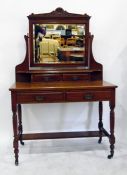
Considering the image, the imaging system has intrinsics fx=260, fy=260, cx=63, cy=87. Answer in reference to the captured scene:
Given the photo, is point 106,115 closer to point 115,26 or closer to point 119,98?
point 119,98

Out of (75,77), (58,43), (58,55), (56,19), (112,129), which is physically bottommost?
(112,129)

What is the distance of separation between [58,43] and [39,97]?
717 millimetres

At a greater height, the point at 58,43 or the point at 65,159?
the point at 58,43

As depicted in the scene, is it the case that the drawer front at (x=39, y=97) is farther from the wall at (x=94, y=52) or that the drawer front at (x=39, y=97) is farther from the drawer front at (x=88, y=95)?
the wall at (x=94, y=52)

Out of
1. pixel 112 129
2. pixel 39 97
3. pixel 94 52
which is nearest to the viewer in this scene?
pixel 39 97

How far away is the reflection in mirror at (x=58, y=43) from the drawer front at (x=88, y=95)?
1.80ft

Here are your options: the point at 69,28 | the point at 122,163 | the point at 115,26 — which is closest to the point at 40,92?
the point at 69,28

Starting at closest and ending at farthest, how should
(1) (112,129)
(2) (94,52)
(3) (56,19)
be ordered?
(1) (112,129), (3) (56,19), (2) (94,52)

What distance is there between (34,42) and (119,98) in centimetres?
117

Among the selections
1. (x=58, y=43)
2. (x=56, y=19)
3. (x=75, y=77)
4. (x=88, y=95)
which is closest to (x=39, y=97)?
(x=88, y=95)

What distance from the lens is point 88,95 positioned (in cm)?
237

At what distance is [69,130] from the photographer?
119 inches

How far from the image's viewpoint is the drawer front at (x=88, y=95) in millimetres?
2361

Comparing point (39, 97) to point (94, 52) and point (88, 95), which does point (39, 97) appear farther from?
point (94, 52)
